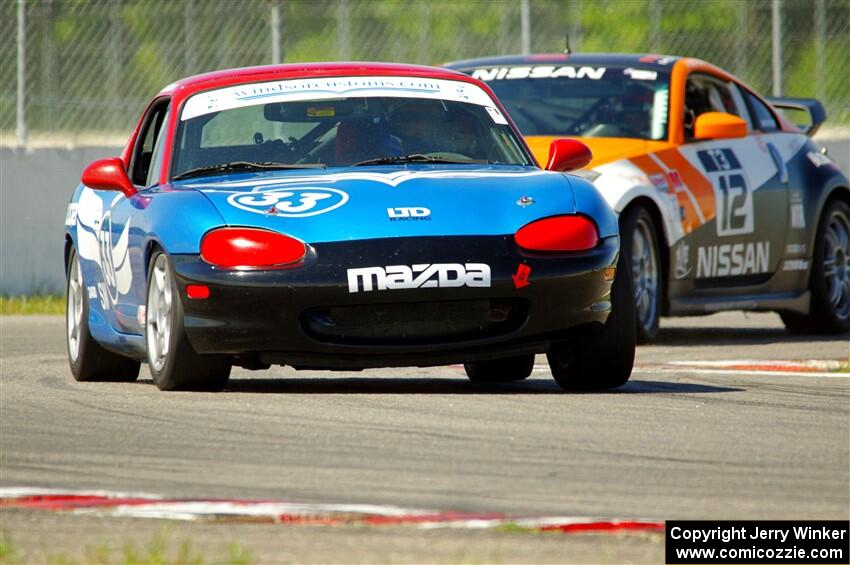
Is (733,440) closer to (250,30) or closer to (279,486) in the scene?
(279,486)

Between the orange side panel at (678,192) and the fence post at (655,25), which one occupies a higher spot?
the orange side panel at (678,192)

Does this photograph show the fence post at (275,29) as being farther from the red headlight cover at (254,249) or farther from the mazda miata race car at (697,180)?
the red headlight cover at (254,249)

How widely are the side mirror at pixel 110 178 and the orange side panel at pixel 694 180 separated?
3721mm

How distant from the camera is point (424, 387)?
845cm

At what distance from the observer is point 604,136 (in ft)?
37.9

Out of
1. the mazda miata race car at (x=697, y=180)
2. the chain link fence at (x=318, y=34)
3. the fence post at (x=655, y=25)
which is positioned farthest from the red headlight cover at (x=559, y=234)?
the fence post at (x=655, y=25)

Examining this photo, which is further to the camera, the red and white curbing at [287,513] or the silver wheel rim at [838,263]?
the silver wheel rim at [838,263]

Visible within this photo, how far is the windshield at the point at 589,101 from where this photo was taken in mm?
11633

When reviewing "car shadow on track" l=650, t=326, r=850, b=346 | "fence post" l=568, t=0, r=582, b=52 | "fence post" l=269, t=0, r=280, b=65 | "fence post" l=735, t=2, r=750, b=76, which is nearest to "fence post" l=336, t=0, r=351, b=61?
"fence post" l=269, t=0, r=280, b=65

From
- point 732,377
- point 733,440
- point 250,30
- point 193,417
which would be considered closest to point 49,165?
point 250,30

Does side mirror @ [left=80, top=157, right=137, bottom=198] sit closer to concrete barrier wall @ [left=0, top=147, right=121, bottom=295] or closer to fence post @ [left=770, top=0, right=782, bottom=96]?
concrete barrier wall @ [left=0, top=147, right=121, bottom=295]

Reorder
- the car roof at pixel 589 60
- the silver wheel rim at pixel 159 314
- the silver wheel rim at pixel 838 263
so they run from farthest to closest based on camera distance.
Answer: the silver wheel rim at pixel 838 263 → the car roof at pixel 589 60 → the silver wheel rim at pixel 159 314

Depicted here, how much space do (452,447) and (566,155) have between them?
8.96 feet

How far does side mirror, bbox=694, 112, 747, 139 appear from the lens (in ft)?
37.2
